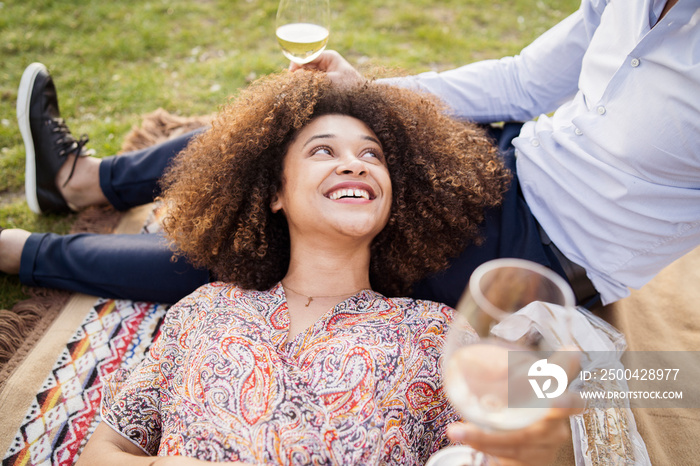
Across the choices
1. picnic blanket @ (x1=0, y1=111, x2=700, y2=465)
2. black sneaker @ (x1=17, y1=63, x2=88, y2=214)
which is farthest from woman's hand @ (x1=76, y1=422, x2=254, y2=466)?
black sneaker @ (x1=17, y1=63, x2=88, y2=214)

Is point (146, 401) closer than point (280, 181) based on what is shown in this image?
Yes

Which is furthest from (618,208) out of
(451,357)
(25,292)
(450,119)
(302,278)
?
(25,292)

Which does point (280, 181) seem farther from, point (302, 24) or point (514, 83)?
point (514, 83)

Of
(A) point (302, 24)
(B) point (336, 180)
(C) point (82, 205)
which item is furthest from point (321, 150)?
(C) point (82, 205)

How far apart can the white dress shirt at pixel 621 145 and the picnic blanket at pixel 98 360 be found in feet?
2.65

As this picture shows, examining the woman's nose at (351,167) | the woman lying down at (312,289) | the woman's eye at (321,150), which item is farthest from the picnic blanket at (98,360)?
the woman's nose at (351,167)

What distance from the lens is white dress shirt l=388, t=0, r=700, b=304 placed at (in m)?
2.49

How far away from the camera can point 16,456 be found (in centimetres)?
282

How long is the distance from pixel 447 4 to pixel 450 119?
4828 mm

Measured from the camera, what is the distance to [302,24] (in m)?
2.88

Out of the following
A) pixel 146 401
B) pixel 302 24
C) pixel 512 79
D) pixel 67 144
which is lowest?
pixel 146 401

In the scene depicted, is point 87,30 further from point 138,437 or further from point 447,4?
point 138,437

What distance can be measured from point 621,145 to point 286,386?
6.92 feet

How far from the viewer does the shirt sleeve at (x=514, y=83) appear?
11.3 ft
